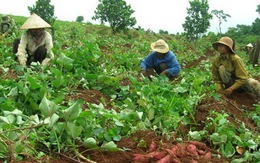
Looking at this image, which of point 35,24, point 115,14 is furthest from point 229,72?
point 115,14

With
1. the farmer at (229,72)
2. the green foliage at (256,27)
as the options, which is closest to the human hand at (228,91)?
the farmer at (229,72)

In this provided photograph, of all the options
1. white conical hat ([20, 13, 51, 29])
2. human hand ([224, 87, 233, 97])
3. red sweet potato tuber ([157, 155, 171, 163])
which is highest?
white conical hat ([20, 13, 51, 29])

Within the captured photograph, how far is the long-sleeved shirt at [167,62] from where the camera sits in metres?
5.95

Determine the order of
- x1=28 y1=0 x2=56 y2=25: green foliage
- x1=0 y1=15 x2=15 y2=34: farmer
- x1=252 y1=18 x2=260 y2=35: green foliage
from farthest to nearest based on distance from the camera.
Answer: x1=252 y1=18 x2=260 y2=35: green foliage < x1=28 y1=0 x2=56 y2=25: green foliage < x1=0 y1=15 x2=15 y2=34: farmer

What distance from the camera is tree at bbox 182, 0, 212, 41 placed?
65.5 ft

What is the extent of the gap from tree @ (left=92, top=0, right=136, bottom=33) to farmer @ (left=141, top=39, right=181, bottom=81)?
10772 millimetres

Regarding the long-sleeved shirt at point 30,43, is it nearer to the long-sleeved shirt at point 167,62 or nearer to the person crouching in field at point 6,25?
the long-sleeved shirt at point 167,62

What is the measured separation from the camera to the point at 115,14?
656 inches

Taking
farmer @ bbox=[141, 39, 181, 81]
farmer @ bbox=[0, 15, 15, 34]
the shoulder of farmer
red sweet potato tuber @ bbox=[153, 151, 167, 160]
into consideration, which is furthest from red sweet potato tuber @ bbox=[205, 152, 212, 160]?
farmer @ bbox=[0, 15, 15, 34]

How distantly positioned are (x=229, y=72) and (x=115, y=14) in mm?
11834

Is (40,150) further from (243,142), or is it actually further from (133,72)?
(133,72)

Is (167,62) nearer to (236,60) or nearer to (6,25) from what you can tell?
(236,60)

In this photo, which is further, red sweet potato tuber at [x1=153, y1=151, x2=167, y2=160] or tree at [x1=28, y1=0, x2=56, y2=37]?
tree at [x1=28, y1=0, x2=56, y2=37]

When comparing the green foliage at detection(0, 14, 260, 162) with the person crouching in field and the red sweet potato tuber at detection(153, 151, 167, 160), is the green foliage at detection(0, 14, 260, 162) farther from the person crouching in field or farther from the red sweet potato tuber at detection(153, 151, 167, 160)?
the person crouching in field
